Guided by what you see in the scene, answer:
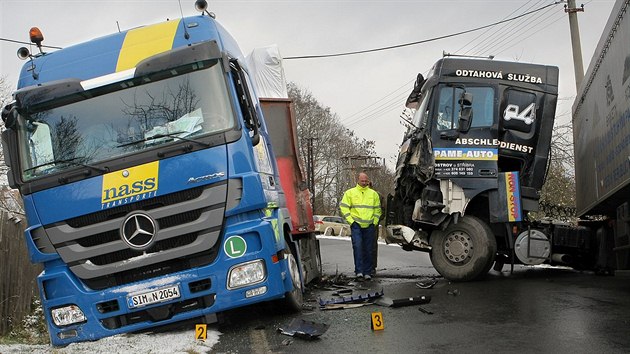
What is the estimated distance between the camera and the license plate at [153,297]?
5.75m

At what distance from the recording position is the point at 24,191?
591 cm

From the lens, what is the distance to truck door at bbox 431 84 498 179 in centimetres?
894

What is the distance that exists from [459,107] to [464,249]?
78.3 inches

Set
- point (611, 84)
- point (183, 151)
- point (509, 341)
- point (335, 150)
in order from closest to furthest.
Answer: point (509, 341) < point (183, 151) < point (611, 84) < point (335, 150)

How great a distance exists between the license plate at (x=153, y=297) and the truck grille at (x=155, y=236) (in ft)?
0.51

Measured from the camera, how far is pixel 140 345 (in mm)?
5707

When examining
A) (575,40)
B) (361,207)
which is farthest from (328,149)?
(361,207)

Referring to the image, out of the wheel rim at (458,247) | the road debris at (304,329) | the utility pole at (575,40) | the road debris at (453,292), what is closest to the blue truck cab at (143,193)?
the road debris at (304,329)

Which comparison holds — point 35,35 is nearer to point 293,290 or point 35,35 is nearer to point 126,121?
point 126,121

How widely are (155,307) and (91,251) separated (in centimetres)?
76

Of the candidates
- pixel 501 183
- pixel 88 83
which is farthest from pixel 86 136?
pixel 501 183

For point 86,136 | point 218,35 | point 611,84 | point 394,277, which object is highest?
point 218,35

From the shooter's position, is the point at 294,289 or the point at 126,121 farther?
the point at 294,289

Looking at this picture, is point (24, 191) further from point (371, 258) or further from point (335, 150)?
point (335, 150)
